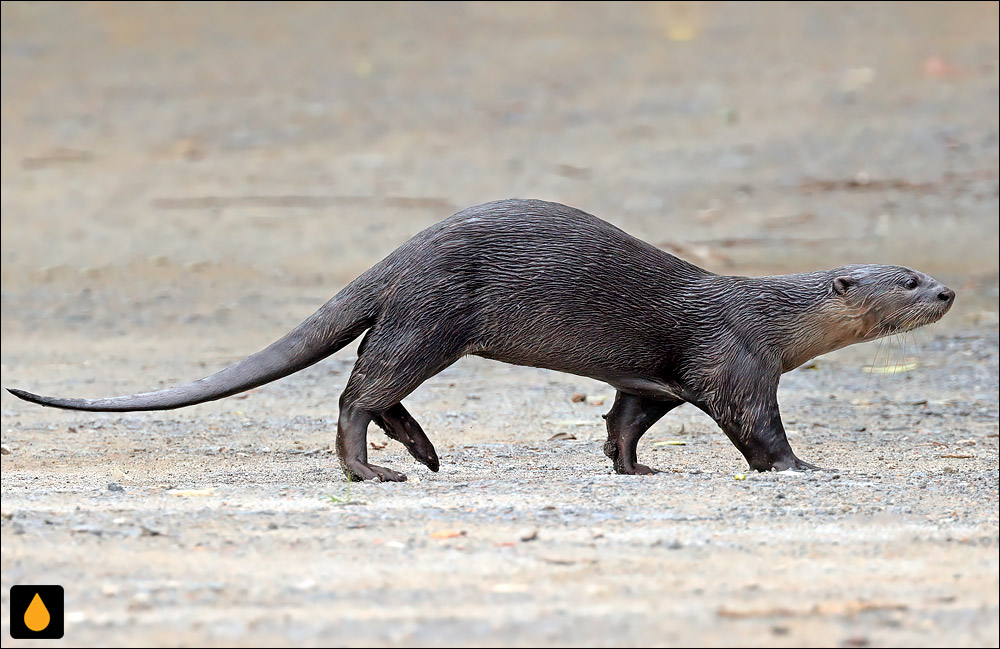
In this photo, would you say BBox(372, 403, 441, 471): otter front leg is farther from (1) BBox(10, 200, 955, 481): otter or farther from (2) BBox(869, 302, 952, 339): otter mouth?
(2) BBox(869, 302, 952, 339): otter mouth

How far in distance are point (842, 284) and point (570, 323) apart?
3.62 ft

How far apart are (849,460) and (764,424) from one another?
2.82 ft

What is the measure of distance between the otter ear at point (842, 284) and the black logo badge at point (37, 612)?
3.34m

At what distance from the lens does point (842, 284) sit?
19.2 ft

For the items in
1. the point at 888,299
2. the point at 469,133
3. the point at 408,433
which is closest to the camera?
the point at 408,433

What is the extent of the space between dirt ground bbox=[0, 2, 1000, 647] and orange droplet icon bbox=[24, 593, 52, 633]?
0.18 feet

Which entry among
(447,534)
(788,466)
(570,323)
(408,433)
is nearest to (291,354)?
(408,433)

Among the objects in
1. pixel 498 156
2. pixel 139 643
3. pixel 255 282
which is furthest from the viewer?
pixel 498 156

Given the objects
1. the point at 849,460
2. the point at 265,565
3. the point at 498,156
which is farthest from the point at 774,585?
the point at 498,156

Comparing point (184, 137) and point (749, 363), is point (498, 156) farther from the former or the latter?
point (749, 363)

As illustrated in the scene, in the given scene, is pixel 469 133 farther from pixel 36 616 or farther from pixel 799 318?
pixel 36 616

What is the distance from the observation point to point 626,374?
5.73 m

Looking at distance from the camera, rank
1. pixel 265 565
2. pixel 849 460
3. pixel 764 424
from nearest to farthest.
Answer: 1. pixel 265 565
2. pixel 764 424
3. pixel 849 460

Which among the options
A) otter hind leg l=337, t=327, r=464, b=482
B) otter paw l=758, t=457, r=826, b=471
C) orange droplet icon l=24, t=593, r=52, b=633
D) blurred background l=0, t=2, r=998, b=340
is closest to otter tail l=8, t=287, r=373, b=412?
otter hind leg l=337, t=327, r=464, b=482
